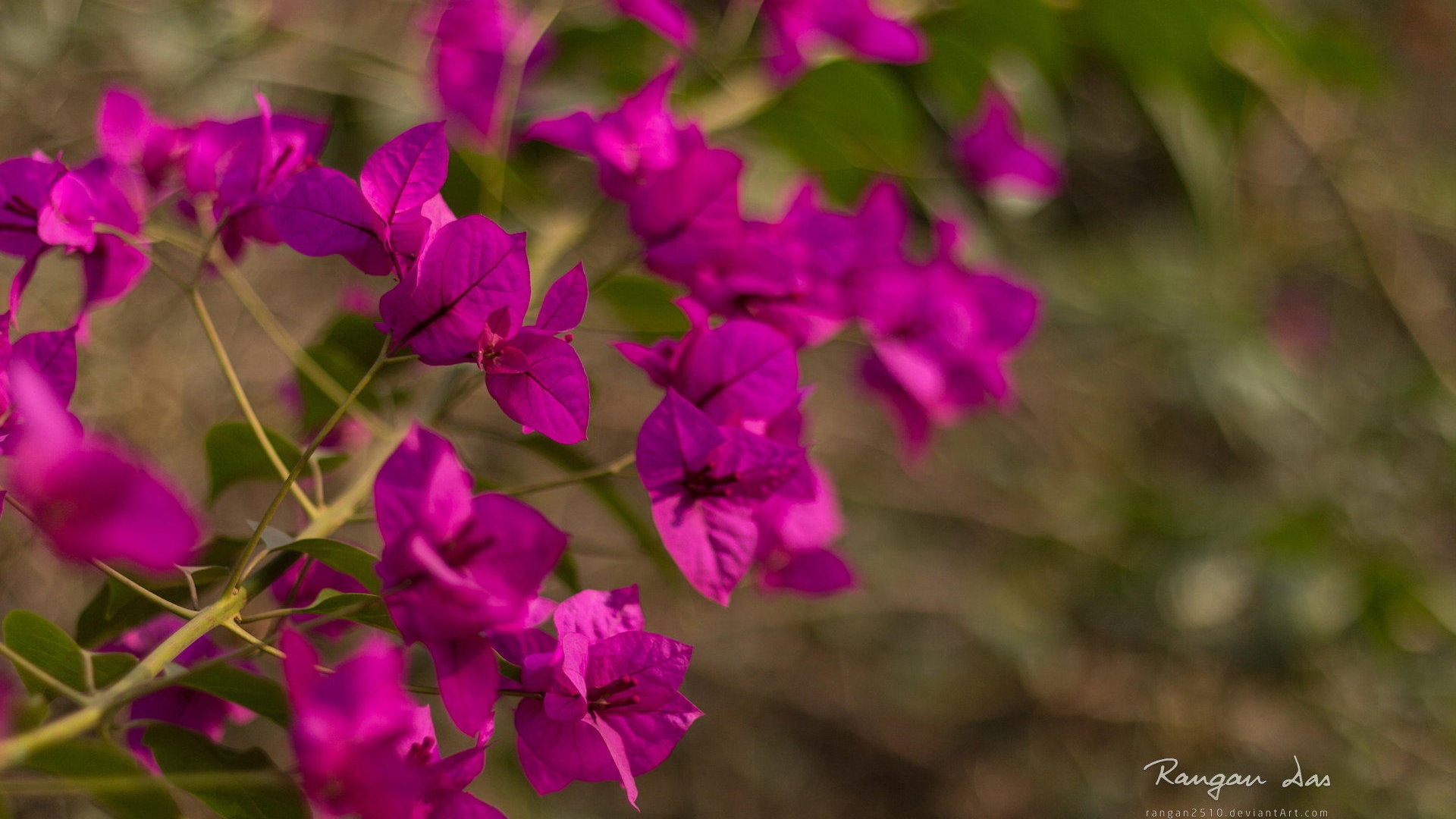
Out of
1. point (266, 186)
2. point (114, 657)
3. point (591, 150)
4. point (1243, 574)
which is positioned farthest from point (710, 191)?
point (1243, 574)

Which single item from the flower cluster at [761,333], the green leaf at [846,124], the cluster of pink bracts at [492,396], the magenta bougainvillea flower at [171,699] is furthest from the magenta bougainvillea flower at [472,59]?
the magenta bougainvillea flower at [171,699]

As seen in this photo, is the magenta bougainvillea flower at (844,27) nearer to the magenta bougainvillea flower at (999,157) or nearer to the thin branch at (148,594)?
the magenta bougainvillea flower at (999,157)

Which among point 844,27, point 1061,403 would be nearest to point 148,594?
point 844,27

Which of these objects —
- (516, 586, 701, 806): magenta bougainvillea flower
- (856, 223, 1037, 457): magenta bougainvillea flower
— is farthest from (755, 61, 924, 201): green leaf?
(516, 586, 701, 806): magenta bougainvillea flower

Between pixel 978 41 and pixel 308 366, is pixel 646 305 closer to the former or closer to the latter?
pixel 308 366

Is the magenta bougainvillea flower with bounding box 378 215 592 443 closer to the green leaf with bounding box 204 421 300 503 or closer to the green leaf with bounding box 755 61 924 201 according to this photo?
the green leaf with bounding box 204 421 300 503

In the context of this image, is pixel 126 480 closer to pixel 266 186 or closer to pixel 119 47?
pixel 266 186
